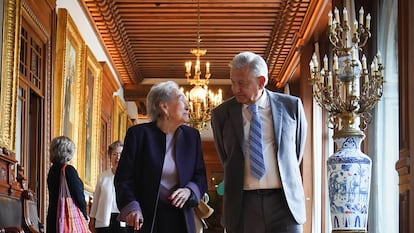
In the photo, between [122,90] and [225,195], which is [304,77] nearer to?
[122,90]

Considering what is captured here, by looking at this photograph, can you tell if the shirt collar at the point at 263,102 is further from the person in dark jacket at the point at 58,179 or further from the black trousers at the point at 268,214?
the person in dark jacket at the point at 58,179

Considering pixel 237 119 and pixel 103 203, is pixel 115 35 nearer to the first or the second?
pixel 103 203

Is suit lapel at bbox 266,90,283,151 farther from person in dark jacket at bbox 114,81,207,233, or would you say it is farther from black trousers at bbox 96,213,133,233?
black trousers at bbox 96,213,133,233

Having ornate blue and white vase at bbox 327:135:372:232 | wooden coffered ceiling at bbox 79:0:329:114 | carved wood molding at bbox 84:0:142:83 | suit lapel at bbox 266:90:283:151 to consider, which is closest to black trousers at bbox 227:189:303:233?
suit lapel at bbox 266:90:283:151

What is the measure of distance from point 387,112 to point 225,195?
14.9 feet

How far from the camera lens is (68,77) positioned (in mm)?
10102

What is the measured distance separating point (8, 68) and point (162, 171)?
3.20 m

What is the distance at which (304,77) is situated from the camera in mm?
13500

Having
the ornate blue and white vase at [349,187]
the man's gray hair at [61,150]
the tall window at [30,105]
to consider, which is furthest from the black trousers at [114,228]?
the ornate blue and white vase at [349,187]

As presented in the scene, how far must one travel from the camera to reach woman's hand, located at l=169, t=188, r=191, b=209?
12.6 ft

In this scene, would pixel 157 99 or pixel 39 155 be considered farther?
pixel 39 155

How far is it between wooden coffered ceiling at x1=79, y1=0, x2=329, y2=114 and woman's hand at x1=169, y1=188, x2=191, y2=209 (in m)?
7.42

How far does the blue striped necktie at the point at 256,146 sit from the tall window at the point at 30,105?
4015mm

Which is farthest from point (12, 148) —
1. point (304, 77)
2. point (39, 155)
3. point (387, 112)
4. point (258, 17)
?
point (304, 77)
